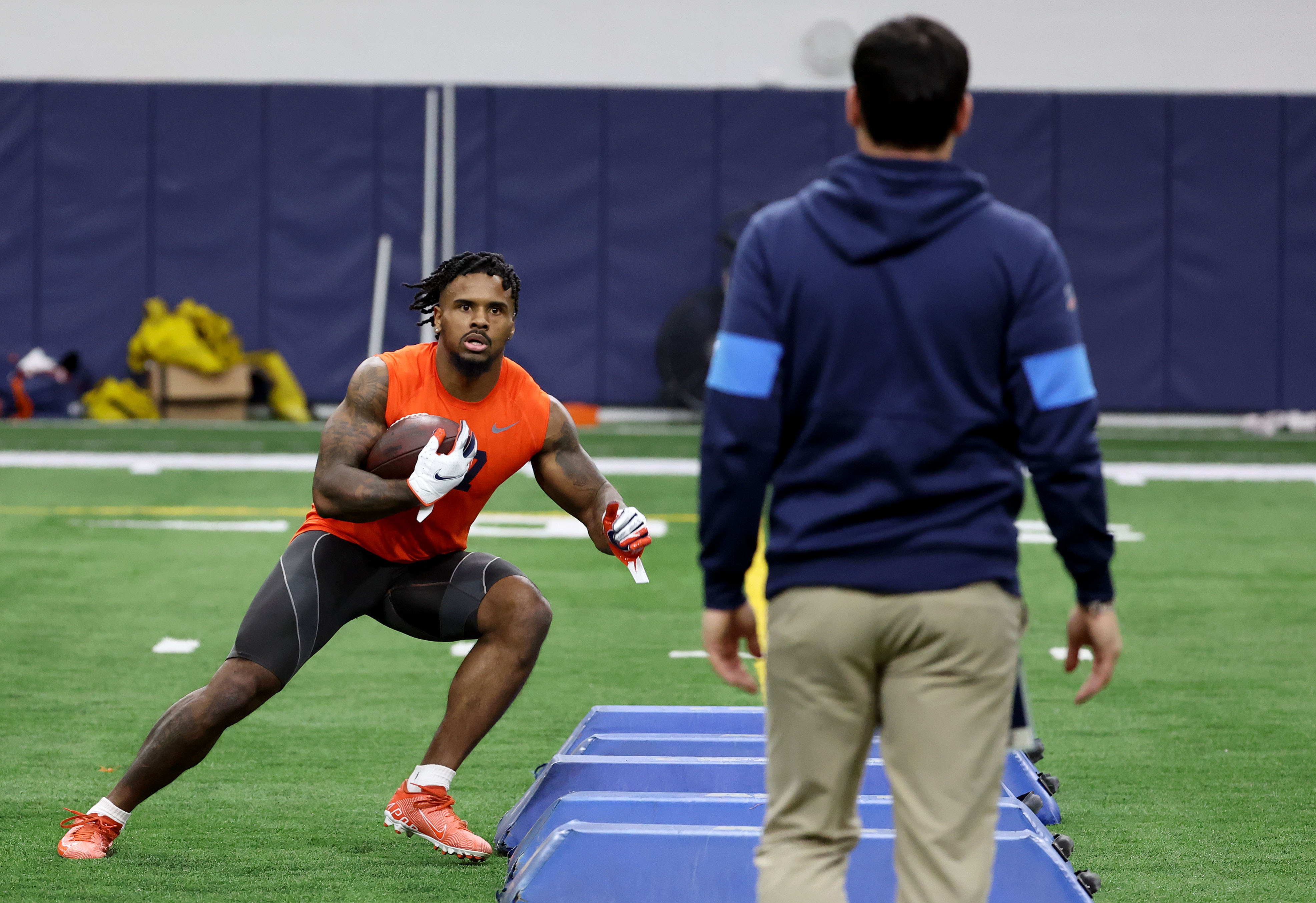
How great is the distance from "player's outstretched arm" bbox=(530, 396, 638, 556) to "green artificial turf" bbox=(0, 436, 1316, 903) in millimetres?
847

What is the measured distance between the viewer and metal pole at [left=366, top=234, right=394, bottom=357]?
16.2 m

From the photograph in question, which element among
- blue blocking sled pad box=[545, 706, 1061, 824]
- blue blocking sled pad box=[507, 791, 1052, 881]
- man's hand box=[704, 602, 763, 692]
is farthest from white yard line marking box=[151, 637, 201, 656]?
man's hand box=[704, 602, 763, 692]

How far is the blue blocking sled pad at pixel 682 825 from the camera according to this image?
3.19m

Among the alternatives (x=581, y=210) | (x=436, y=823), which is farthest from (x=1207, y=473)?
(x=436, y=823)

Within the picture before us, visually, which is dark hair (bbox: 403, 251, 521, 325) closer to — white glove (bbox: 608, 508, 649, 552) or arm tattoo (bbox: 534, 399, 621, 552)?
arm tattoo (bbox: 534, 399, 621, 552)

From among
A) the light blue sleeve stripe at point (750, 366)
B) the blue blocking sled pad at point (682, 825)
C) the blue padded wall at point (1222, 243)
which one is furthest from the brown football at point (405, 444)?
the blue padded wall at point (1222, 243)

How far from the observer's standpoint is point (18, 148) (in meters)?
16.4

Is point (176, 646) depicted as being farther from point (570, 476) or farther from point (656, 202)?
Result: point (656, 202)

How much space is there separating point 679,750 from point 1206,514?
6877mm

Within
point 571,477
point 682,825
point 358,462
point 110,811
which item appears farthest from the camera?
point 571,477

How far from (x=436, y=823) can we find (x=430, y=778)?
0.11 m

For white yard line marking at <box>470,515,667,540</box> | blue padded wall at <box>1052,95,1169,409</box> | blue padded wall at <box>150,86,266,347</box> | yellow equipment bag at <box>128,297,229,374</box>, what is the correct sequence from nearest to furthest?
white yard line marking at <box>470,515,667,540</box> → yellow equipment bag at <box>128,297,229,374</box> → blue padded wall at <box>1052,95,1169,409</box> → blue padded wall at <box>150,86,266,347</box>

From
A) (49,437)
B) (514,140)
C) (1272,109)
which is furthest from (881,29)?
(1272,109)

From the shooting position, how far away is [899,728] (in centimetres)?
232
